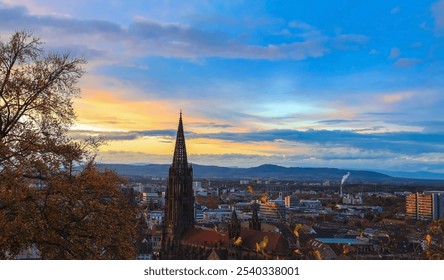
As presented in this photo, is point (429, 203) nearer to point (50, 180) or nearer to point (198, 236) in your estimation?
point (50, 180)

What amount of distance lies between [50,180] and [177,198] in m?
56.3

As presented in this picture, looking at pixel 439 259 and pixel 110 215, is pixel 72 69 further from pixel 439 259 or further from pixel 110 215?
pixel 439 259

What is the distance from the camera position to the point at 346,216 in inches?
1960

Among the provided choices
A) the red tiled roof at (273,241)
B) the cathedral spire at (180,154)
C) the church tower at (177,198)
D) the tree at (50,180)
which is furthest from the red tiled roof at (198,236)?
the tree at (50,180)

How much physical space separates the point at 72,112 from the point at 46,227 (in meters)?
2.90

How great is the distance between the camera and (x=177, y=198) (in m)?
66.6

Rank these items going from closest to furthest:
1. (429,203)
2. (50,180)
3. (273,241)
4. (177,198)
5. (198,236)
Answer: (50,180) < (429,203) < (273,241) < (198,236) < (177,198)

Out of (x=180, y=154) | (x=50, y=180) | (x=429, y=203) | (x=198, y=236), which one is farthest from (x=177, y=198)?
(x=50, y=180)

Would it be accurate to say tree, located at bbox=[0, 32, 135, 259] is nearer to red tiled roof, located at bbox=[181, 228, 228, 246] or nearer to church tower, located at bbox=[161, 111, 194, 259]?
red tiled roof, located at bbox=[181, 228, 228, 246]

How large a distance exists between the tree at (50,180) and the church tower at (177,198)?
172ft

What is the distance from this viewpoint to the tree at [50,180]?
10.1 m

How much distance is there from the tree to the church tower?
52.4m

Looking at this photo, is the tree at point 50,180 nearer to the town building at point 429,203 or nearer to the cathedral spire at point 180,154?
the town building at point 429,203
